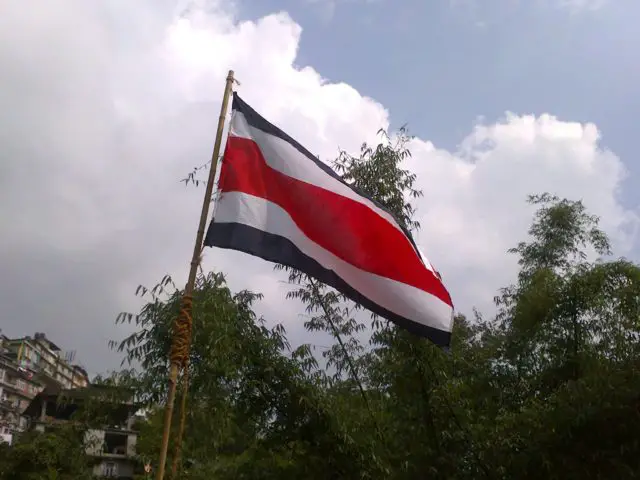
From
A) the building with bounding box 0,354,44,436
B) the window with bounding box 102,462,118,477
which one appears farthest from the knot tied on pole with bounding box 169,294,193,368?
the building with bounding box 0,354,44,436

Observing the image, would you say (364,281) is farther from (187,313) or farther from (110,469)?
(110,469)

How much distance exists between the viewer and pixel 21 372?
68.8 meters

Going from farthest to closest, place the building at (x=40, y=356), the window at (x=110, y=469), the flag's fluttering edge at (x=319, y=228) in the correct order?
the building at (x=40, y=356) < the window at (x=110, y=469) < the flag's fluttering edge at (x=319, y=228)

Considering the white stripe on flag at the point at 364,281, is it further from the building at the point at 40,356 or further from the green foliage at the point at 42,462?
the building at the point at 40,356

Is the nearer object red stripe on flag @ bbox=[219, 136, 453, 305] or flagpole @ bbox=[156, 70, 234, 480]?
flagpole @ bbox=[156, 70, 234, 480]

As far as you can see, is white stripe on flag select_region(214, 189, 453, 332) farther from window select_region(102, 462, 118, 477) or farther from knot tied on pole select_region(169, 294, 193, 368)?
window select_region(102, 462, 118, 477)

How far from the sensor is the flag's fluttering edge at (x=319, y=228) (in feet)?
14.8

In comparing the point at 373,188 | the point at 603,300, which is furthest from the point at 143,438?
the point at 603,300

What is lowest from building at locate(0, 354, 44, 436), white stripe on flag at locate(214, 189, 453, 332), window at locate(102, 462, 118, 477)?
white stripe on flag at locate(214, 189, 453, 332)

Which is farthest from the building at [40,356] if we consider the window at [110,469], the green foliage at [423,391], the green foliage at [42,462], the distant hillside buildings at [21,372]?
the green foliage at [423,391]

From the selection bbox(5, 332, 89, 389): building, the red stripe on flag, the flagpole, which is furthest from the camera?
bbox(5, 332, 89, 389): building

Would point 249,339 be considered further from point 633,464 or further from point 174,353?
point 633,464

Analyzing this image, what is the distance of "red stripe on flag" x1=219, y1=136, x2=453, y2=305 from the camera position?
4.65m

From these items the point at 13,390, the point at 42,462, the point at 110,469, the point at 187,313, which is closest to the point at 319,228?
the point at 187,313
